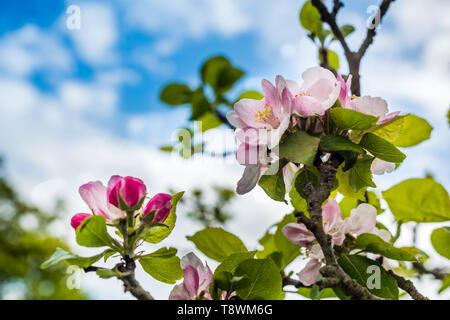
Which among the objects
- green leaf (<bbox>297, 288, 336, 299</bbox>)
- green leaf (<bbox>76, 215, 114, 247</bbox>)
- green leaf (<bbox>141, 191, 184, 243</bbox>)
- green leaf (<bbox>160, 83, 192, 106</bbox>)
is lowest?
green leaf (<bbox>297, 288, 336, 299</bbox>)

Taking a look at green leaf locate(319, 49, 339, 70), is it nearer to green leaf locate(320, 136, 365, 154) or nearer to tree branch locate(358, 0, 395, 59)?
tree branch locate(358, 0, 395, 59)

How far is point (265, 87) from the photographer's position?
0.62 metres

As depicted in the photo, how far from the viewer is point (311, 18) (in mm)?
1050

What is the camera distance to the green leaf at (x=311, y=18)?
105 centimetres

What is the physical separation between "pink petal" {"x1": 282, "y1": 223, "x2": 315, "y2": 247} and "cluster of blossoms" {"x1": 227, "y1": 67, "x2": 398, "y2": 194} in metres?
0.14

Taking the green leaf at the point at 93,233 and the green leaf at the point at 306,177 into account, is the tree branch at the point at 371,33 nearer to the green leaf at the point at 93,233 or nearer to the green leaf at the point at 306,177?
the green leaf at the point at 306,177

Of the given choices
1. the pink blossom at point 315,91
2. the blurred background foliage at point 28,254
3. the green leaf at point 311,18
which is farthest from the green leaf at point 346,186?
the blurred background foliage at point 28,254

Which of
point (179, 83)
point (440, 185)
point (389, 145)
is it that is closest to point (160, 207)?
point (179, 83)

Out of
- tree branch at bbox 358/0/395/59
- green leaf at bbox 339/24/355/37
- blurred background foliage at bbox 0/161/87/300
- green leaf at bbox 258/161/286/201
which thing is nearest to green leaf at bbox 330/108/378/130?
green leaf at bbox 258/161/286/201

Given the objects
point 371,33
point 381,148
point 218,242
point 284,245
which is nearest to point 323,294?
point 284,245

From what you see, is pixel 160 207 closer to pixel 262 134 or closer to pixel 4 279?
pixel 262 134

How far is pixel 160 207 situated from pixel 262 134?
18 cm

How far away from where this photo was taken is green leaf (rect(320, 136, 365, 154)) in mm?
554

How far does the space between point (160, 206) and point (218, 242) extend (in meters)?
0.24
